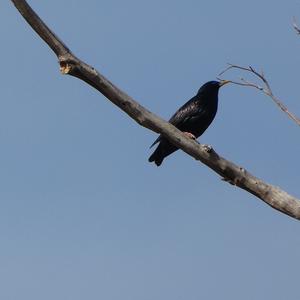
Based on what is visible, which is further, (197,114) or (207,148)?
(197,114)

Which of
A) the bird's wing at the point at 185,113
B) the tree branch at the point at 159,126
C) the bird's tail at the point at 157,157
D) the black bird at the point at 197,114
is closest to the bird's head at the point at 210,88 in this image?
the black bird at the point at 197,114

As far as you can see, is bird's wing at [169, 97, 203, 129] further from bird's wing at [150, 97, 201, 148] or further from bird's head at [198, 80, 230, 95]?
bird's head at [198, 80, 230, 95]

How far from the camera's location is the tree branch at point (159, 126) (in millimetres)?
5965

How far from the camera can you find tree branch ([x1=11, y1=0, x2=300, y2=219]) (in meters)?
5.96

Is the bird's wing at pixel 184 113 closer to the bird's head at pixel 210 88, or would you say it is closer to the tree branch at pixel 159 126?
the bird's head at pixel 210 88

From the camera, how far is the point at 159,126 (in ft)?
21.1

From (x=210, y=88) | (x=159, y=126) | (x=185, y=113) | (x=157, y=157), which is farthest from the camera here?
(x=210, y=88)

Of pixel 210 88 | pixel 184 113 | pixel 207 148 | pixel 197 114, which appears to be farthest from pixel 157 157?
pixel 207 148

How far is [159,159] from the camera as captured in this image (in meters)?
11.0

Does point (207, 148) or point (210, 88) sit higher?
point (210, 88)

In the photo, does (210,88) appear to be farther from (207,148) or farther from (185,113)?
(207,148)

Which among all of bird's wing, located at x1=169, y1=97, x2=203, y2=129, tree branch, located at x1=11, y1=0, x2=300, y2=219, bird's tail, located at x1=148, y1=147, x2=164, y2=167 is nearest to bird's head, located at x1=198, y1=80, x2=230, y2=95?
bird's wing, located at x1=169, y1=97, x2=203, y2=129

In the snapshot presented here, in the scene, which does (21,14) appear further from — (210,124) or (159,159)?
(210,124)

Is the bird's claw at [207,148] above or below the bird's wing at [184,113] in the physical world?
below
